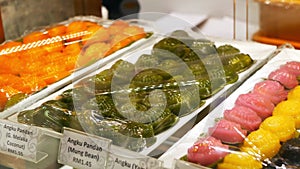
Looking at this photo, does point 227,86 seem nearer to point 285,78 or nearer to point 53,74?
point 285,78

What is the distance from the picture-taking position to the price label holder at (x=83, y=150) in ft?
3.19

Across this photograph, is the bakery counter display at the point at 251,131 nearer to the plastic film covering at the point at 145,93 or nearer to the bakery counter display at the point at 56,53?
the plastic film covering at the point at 145,93

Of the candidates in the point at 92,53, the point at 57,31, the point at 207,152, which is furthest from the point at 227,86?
the point at 57,31

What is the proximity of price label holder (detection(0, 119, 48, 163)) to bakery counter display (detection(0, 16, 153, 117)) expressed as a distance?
0.67 ft

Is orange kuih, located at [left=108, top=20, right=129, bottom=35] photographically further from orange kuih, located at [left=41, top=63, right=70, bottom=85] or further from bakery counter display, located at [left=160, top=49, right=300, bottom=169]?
bakery counter display, located at [left=160, top=49, right=300, bottom=169]

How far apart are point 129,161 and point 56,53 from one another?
29.1 inches

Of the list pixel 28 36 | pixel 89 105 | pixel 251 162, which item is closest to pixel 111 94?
pixel 89 105

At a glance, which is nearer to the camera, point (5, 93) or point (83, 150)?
point (83, 150)

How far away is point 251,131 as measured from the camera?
1100 mm

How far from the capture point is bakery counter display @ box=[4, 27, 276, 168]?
1127mm

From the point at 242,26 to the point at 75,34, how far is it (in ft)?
2.90

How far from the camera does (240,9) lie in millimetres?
2234

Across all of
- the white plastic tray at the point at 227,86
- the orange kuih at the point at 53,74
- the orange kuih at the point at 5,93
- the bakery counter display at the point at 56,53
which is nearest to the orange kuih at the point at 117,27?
the bakery counter display at the point at 56,53

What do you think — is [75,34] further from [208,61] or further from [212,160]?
[212,160]
